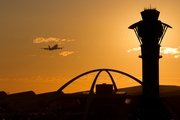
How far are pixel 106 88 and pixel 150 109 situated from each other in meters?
20.0

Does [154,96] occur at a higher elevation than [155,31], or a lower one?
lower

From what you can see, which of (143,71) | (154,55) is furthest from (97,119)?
(154,55)

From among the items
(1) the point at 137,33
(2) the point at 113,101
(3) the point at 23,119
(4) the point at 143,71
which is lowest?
(3) the point at 23,119

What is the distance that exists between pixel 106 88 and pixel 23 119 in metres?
28.7

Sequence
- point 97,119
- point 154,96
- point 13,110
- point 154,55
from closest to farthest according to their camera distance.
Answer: point 154,96, point 97,119, point 154,55, point 13,110

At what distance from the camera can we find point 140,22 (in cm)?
8988

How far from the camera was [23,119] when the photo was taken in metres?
84.9

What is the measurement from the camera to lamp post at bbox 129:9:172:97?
88.1 metres

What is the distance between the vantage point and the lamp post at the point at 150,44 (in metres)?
88.1

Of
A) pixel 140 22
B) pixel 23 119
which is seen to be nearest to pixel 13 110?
pixel 23 119

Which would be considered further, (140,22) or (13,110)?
(13,110)

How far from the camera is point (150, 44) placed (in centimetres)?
8919

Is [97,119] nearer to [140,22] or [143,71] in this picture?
[143,71]

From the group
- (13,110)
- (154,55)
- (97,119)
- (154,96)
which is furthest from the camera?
(13,110)
